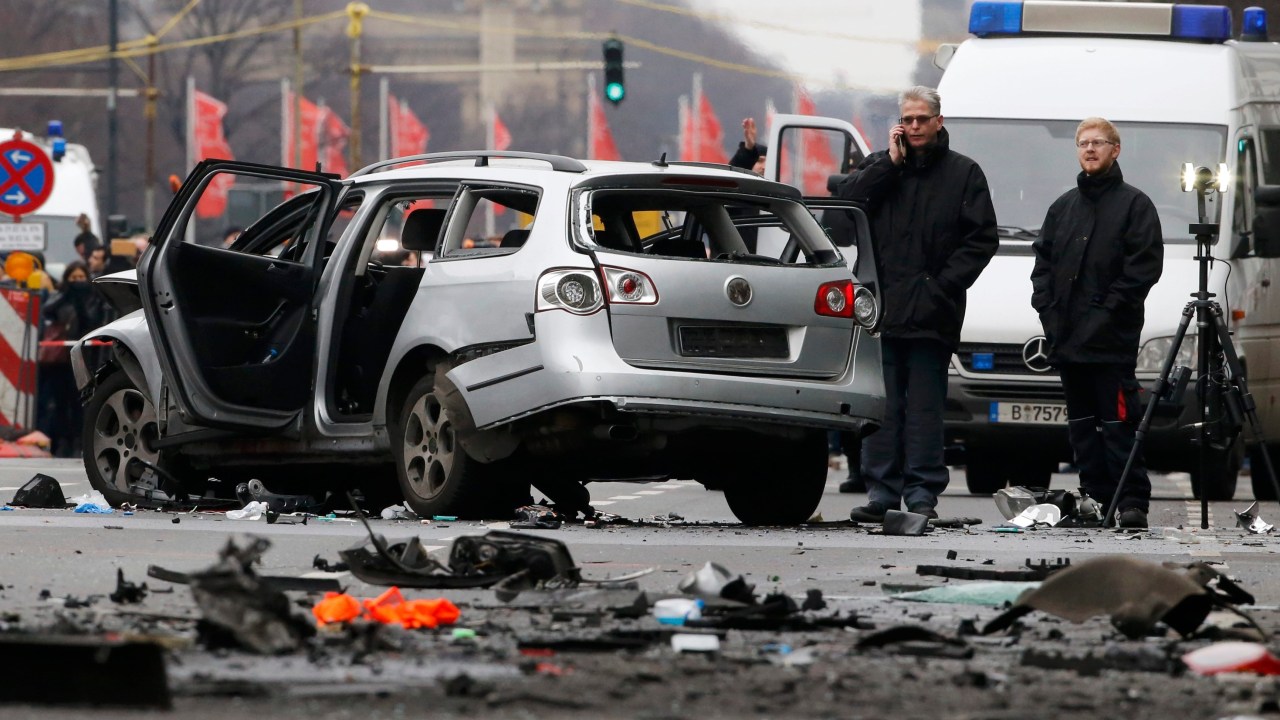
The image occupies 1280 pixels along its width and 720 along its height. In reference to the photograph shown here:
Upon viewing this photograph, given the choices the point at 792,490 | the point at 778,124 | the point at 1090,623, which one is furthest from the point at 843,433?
the point at 1090,623

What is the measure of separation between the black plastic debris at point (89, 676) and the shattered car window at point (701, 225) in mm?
5682

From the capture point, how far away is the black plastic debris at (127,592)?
7.02 meters

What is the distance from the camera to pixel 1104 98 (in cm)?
1574

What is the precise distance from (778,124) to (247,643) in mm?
9603

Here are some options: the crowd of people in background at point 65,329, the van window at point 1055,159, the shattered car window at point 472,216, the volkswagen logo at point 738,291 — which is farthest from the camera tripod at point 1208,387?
the crowd of people in background at point 65,329

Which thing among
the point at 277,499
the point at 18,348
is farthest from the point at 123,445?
the point at 18,348

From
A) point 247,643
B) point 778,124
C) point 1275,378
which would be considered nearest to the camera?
point 247,643

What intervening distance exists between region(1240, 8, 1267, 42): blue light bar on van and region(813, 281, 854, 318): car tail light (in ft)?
23.0

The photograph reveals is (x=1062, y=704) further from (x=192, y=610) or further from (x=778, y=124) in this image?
(x=778, y=124)

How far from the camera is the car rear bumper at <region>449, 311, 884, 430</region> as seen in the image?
10.3 meters

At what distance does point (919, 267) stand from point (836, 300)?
84cm

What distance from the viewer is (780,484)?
11641mm

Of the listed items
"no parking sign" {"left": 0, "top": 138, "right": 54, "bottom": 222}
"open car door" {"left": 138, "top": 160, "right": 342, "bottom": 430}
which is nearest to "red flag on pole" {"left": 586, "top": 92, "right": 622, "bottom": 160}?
→ "no parking sign" {"left": 0, "top": 138, "right": 54, "bottom": 222}

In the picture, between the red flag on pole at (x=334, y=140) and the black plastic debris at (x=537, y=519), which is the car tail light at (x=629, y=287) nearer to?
the black plastic debris at (x=537, y=519)
